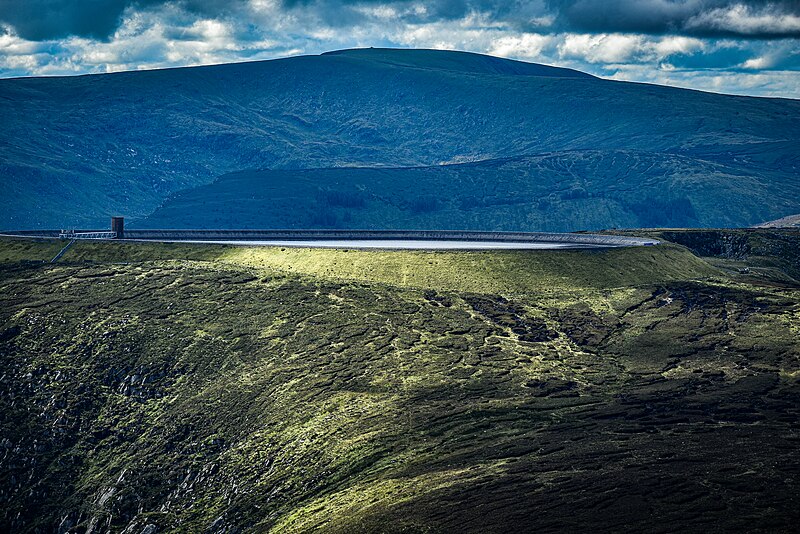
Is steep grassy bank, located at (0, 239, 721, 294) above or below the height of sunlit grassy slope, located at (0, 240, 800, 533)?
above

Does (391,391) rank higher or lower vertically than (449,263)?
lower

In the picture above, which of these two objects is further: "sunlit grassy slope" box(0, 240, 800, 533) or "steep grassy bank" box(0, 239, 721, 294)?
"steep grassy bank" box(0, 239, 721, 294)

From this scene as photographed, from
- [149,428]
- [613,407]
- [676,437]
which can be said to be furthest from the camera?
[149,428]

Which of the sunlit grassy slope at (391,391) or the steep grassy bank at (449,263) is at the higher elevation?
the steep grassy bank at (449,263)

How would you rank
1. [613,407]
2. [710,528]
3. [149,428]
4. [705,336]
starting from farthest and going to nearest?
1. [705,336]
2. [149,428]
3. [613,407]
4. [710,528]

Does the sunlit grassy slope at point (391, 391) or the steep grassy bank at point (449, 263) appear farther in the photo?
the steep grassy bank at point (449, 263)

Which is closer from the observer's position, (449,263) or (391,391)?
(391,391)

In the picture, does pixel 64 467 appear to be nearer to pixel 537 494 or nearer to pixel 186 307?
pixel 186 307

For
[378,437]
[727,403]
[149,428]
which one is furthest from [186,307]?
[727,403]
